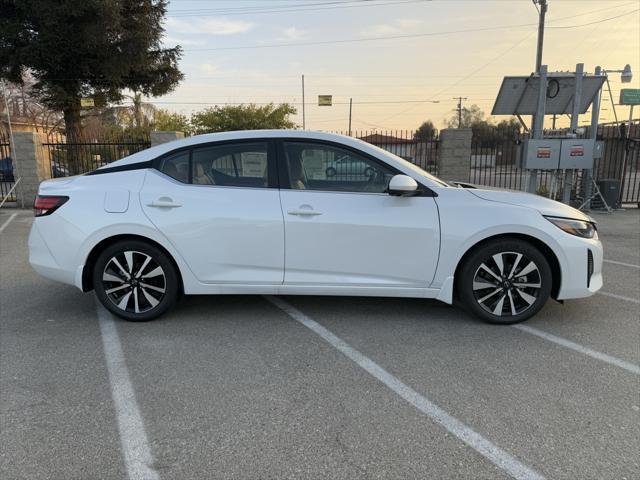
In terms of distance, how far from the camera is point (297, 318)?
4203 mm

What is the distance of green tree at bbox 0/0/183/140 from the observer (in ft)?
55.0

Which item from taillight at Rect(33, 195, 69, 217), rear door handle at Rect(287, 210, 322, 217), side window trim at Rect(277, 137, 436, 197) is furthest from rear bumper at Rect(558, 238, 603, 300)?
taillight at Rect(33, 195, 69, 217)

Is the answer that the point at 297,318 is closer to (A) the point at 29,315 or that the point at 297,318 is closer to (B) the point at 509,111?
(A) the point at 29,315

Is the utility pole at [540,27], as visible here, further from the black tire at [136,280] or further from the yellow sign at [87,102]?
the black tire at [136,280]

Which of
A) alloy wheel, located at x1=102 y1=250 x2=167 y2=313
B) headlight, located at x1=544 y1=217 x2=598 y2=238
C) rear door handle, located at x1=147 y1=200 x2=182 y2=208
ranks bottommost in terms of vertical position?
alloy wheel, located at x1=102 y1=250 x2=167 y2=313

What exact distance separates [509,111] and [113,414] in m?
9.93

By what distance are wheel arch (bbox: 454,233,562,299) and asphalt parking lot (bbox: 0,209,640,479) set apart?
387 millimetres

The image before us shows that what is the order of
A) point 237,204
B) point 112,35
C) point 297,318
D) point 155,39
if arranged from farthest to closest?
point 155,39
point 112,35
point 297,318
point 237,204

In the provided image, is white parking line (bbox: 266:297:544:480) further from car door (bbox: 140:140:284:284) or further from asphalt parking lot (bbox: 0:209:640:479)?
car door (bbox: 140:140:284:284)

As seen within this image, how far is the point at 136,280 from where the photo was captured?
13.3 feet

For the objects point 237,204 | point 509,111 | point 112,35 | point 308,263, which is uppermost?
point 112,35

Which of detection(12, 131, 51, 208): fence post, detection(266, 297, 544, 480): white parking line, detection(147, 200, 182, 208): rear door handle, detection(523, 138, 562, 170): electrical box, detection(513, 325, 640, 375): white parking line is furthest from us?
detection(12, 131, 51, 208): fence post

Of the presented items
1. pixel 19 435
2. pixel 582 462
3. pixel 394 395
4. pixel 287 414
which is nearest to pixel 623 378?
pixel 582 462

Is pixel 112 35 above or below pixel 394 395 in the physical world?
above
